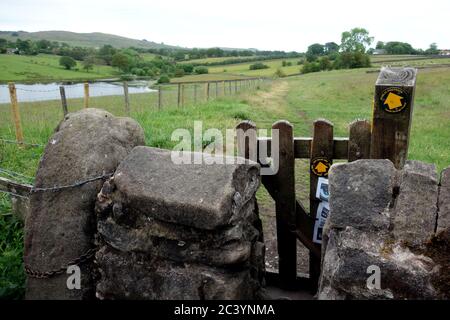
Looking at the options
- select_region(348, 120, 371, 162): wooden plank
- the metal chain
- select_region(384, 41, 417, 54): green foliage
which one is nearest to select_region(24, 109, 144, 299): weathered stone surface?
the metal chain

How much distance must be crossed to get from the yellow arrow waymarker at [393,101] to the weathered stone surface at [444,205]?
29.9 inches

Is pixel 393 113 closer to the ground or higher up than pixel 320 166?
higher up

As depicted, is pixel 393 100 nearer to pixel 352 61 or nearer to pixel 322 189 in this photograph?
pixel 322 189

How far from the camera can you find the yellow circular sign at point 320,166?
365 centimetres

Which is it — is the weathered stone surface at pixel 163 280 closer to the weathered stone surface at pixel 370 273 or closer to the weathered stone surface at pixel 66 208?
the weathered stone surface at pixel 66 208

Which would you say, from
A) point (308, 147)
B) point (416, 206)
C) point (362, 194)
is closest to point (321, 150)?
point (308, 147)

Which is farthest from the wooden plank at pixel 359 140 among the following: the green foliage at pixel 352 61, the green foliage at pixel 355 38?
the green foliage at pixel 355 38

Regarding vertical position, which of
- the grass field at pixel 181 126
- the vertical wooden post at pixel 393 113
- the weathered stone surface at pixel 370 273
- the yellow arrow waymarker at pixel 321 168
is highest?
the vertical wooden post at pixel 393 113

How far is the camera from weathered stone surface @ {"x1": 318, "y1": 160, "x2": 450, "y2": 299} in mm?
2270

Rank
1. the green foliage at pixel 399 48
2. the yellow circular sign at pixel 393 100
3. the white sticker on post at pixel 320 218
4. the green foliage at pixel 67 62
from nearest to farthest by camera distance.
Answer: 1. the yellow circular sign at pixel 393 100
2. the white sticker on post at pixel 320 218
3. the green foliage at pixel 67 62
4. the green foliage at pixel 399 48

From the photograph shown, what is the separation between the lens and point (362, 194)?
265 centimetres

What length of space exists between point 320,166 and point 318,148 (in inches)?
6.6
